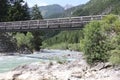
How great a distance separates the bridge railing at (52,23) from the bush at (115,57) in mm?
16557

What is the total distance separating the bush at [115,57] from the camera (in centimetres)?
2368

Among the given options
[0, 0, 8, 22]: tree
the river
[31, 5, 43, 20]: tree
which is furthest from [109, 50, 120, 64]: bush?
[31, 5, 43, 20]: tree

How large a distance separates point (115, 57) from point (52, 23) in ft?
94.2

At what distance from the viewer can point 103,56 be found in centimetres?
2611

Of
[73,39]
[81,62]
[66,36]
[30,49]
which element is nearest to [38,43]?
[30,49]

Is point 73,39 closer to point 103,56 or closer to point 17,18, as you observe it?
point 17,18

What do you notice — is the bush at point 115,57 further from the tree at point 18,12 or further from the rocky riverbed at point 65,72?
the tree at point 18,12

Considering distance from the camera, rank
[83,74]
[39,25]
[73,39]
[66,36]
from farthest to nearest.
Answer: [66,36] → [73,39] → [39,25] → [83,74]

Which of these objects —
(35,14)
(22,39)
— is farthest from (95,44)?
(35,14)

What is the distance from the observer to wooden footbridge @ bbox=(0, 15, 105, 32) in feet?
150

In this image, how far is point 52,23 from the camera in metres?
51.9

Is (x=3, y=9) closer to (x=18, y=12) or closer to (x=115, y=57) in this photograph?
(x=18, y=12)

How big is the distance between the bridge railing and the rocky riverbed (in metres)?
14.2

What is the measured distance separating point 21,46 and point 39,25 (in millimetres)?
16004
